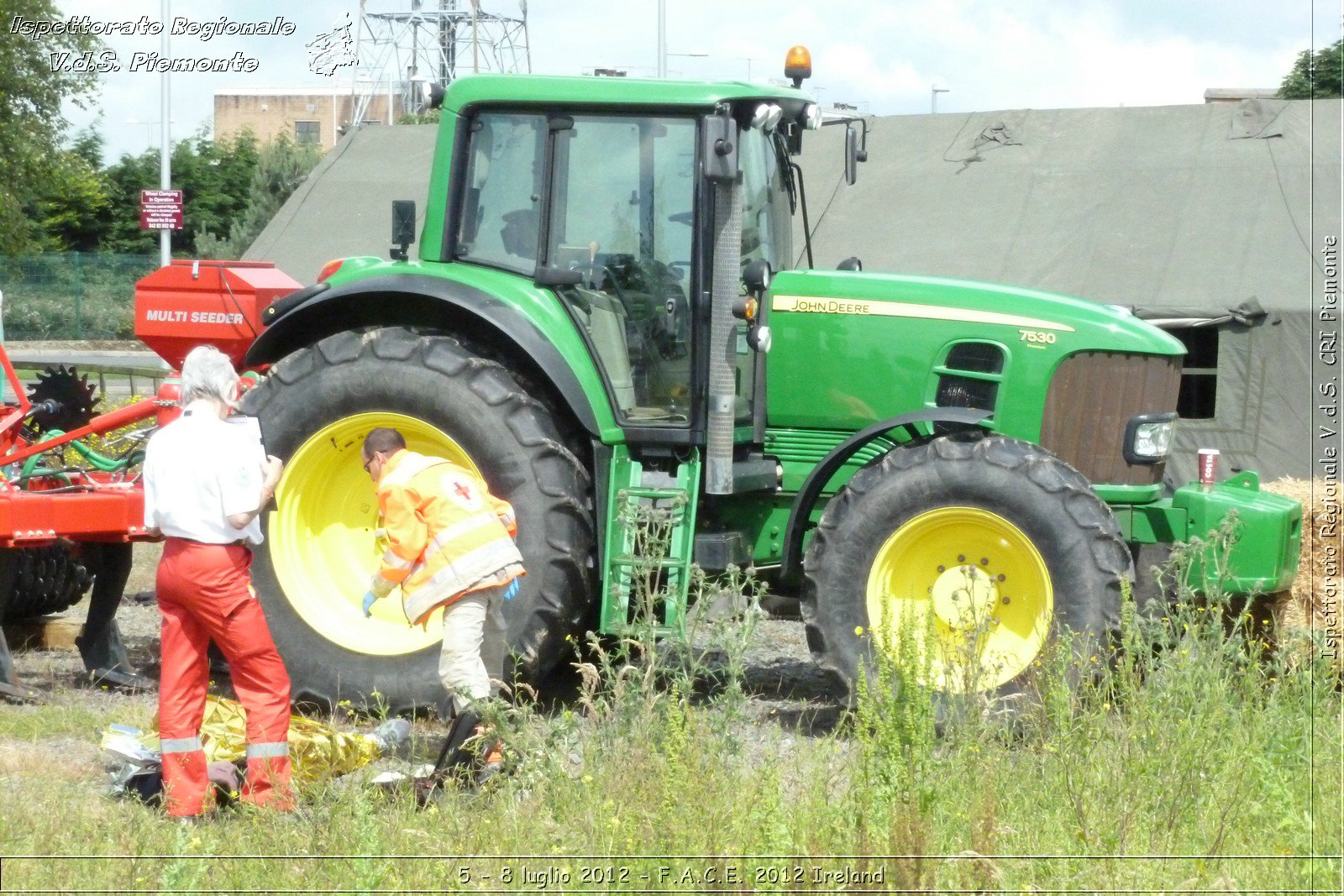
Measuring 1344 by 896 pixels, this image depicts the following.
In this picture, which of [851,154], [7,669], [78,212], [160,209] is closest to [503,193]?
[851,154]

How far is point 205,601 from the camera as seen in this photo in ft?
16.0

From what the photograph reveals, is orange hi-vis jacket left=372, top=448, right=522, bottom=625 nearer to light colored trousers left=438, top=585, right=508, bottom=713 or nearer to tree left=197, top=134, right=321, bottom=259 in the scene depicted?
light colored trousers left=438, top=585, right=508, bottom=713

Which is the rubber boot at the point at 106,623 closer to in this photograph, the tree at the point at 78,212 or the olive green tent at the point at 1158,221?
the olive green tent at the point at 1158,221

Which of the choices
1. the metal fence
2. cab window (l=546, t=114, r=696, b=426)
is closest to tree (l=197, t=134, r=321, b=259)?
the metal fence

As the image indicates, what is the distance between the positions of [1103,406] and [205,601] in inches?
145

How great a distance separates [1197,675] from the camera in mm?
4535

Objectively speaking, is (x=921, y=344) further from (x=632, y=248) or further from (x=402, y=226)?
(x=402, y=226)

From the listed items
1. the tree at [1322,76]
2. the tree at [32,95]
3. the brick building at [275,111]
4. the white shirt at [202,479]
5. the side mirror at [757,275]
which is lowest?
the white shirt at [202,479]

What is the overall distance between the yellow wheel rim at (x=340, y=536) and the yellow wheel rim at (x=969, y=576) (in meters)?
1.79

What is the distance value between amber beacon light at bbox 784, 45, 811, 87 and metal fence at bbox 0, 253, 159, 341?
83.7ft

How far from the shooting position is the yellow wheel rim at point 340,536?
6.18 m

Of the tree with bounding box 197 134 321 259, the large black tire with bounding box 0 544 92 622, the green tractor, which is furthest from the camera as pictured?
the tree with bounding box 197 134 321 259

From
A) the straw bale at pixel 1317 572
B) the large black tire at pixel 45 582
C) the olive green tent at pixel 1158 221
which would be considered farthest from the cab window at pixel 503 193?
the olive green tent at pixel 1158 221

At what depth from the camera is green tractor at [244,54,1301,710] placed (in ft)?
19.0
